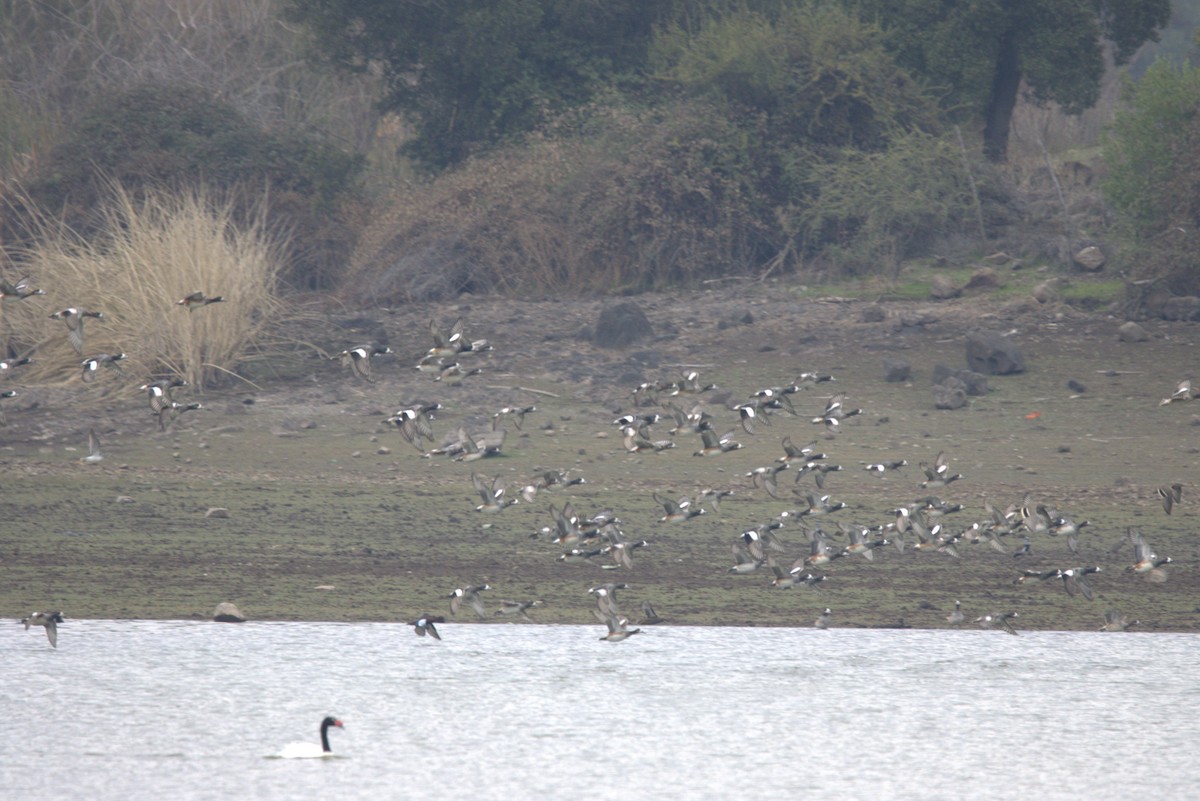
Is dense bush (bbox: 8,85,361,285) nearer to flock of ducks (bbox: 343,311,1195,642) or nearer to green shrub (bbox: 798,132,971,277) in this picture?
green shrub (bbox: 798,132,971,277)

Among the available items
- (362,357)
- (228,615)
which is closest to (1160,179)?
(362,357)

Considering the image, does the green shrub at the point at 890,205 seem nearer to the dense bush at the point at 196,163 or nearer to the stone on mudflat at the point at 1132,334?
the stone on mudflat at the point at 1132,334

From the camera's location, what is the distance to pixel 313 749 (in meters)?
7.25

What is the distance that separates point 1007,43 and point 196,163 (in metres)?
A: 11.7

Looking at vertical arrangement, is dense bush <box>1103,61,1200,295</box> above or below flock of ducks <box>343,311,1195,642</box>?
above

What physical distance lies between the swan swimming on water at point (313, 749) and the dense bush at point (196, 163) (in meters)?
15.8

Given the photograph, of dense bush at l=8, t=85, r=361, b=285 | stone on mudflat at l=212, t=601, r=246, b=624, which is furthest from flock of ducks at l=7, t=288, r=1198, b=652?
dense bush at l=8, t=85, r=361, b=285

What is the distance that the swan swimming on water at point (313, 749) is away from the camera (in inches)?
284

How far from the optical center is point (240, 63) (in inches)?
1147

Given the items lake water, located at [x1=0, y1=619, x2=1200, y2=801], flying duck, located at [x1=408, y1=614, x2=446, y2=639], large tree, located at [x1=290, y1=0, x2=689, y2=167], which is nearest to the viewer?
lake water, located at [x1=0, y1=619, x2=1200, y2=801]

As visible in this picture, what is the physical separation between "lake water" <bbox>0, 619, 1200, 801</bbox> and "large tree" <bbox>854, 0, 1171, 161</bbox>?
15.4 m

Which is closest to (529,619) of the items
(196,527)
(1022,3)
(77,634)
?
(77,634)

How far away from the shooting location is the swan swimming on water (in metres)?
7.21

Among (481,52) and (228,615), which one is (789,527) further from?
(481,52)
